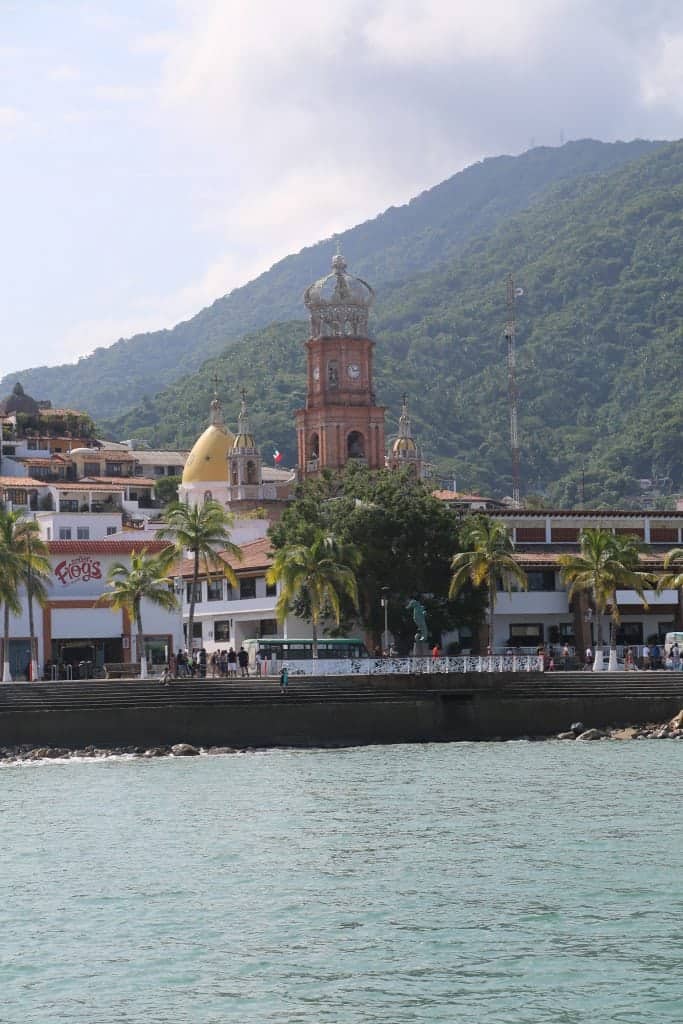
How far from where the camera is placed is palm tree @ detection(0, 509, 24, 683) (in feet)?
234

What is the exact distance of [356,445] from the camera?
13000 centimetres

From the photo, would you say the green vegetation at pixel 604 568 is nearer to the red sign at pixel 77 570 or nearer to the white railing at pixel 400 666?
the white railing at pixel 400 666

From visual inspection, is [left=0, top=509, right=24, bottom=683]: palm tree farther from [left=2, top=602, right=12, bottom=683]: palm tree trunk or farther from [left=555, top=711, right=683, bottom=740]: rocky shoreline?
[left=555, top=711, right=683, bottom=740]: rocky shoreline

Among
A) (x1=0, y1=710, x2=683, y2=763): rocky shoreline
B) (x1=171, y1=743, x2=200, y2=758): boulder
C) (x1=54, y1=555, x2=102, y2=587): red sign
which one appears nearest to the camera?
(x1=0, y1=710, x2=683, y2=763): rocky shoreline

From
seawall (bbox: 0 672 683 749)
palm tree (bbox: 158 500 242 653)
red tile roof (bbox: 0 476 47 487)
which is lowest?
seawall (bbox: 0 672 683 749)

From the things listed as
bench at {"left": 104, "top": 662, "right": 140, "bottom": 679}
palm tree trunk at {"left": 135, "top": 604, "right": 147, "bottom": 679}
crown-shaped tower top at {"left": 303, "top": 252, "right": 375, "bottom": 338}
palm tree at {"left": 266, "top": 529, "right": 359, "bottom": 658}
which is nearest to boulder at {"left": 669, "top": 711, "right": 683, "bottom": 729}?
palm tree at {"left": 266, "top": 529, "right": 359, "bottom": 658}

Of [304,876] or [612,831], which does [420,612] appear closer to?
[612,831]

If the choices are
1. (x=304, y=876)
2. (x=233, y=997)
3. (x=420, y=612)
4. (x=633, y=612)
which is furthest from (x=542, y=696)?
(x=233, y=997)

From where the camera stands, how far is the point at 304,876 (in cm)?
3547

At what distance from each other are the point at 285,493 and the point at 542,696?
63.0 metres

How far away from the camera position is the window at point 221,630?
307 feet

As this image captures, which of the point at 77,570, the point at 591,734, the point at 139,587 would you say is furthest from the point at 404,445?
the point at 591,734

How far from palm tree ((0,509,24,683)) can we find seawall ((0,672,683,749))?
9704 mm

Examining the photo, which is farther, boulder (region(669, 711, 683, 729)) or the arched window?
the arched window
